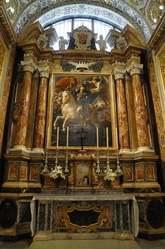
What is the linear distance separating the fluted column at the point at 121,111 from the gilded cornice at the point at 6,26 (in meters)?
4.03

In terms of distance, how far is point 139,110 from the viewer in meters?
7.05

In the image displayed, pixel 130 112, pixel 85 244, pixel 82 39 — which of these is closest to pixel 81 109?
pixel 130 112

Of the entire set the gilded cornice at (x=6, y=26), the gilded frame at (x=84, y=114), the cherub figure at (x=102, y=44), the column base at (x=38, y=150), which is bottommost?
the column base at (x=38, y=150)

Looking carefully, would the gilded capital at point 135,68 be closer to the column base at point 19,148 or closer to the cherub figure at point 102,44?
the cherub figure at point 102,44

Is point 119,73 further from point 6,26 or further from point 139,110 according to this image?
point 6,26

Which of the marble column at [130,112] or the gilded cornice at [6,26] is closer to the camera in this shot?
the gilded cornice at [6,26]

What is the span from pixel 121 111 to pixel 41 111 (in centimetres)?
290

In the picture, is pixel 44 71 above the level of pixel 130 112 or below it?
above

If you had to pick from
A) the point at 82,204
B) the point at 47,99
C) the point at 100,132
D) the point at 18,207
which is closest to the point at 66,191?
the point at 82,204

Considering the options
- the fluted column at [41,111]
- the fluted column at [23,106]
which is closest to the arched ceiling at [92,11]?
the fluted column at [23,106]

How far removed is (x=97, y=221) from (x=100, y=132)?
2.97m

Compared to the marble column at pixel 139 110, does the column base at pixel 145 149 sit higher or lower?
lower

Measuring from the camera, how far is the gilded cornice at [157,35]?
658 cm

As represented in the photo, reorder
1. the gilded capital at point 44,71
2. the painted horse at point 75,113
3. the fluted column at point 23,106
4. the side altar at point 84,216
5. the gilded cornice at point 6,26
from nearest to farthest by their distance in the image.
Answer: the side altar at point 84,216 < the gilded cornice at point 6,26 < the fluted column at point 23,106 < the painted horse at point 75,113 < the gilded capital at point 44,71
